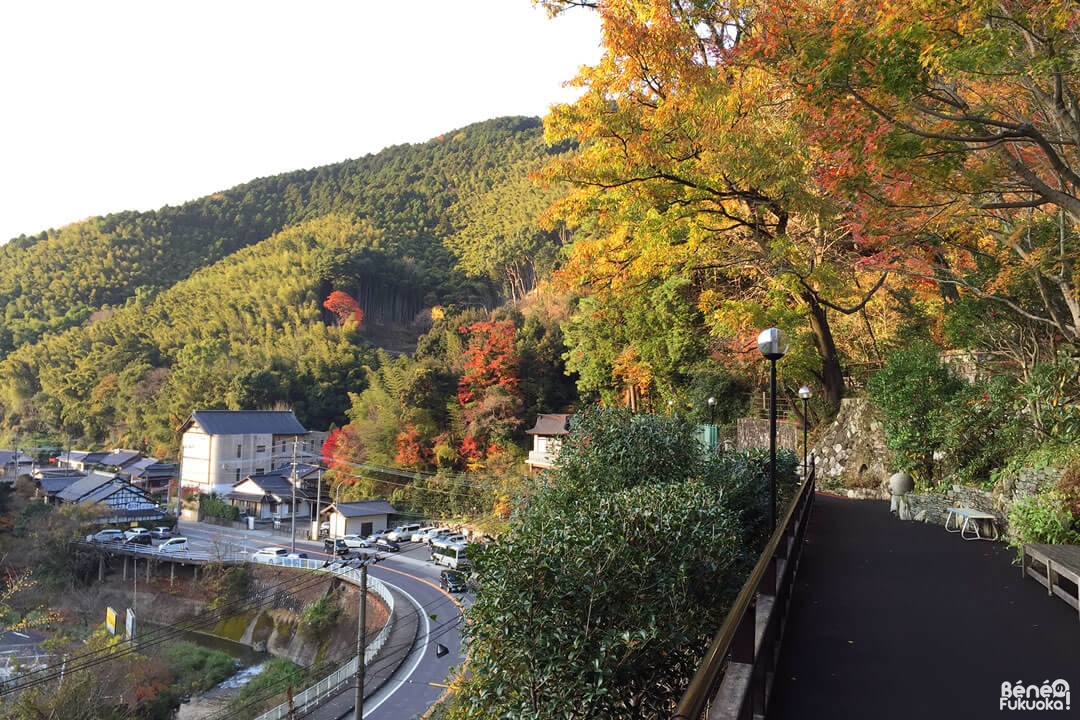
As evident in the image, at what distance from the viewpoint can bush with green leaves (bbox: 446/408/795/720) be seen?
11.6ft

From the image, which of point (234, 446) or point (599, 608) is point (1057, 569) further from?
point (234, 446)

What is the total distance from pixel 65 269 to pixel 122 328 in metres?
17.6

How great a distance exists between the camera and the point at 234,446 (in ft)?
133

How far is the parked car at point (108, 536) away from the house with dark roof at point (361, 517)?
10480 mm

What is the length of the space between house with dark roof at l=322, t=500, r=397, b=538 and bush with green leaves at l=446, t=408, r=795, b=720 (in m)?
27.2

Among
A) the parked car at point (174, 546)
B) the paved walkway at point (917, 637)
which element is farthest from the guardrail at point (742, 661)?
the parked car at point (174, 546)

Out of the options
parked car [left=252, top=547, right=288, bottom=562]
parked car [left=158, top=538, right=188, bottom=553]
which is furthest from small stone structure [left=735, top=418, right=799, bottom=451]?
parked car [left=158, top=538, right=188, bottom=553]

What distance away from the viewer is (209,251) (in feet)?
240

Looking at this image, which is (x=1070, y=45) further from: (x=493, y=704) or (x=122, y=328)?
(x=122, y=328)

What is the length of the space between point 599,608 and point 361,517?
2867 cm

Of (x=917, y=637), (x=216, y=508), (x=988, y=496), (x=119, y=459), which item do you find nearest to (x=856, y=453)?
(x=988, y=496)

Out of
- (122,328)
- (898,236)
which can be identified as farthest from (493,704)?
(122,328)

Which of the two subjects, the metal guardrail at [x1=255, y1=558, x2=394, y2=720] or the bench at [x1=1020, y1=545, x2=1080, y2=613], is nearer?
the bench at [x1=1020, y1=545, x2=1080, y2=613]

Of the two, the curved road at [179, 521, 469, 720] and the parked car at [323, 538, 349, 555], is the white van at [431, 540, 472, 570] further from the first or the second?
the parked car at [323, 538, 349, 555]
